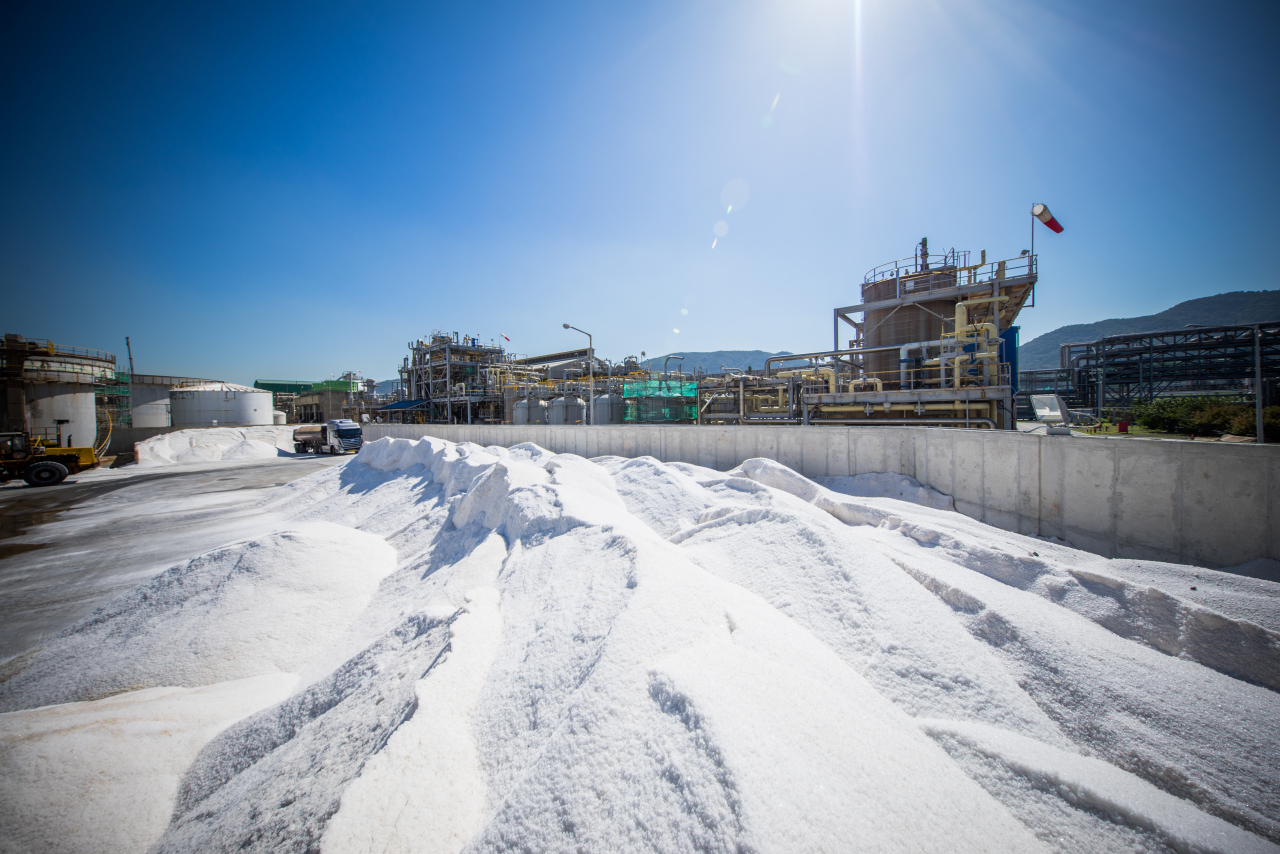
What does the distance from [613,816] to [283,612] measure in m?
5.62

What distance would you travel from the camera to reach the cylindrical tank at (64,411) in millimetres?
25906

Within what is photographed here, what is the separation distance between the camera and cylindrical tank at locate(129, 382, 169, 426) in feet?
115

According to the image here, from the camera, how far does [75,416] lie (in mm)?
27547

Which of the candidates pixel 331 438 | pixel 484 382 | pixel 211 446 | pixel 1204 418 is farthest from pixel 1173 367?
pixel 211 446

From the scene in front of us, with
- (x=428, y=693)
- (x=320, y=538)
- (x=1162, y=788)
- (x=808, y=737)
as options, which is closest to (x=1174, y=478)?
(x=1162, y=788)

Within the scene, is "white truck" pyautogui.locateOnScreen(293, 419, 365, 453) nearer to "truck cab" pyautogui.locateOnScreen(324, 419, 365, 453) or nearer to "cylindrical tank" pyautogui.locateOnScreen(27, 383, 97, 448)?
"truck cab" pyautogui.locateOnScreen(324, 419, 365, 453)

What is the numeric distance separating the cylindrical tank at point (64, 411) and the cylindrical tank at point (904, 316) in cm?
4248

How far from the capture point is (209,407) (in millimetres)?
36000

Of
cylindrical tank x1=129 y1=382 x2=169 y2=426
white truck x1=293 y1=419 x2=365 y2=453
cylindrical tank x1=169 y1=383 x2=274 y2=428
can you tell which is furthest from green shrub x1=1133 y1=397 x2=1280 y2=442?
cylindrical tank x1=129 y1=382 x2=169 y2=426

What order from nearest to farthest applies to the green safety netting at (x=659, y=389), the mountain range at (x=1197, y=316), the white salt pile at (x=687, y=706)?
the white salt pile at (x=687, y=706) < the green safety netting at (x=659, y=389) < the mountain range at (x=1197, y=316)

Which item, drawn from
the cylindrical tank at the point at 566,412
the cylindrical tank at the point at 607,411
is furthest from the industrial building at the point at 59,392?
the cylindrical tank at the point at 607,411

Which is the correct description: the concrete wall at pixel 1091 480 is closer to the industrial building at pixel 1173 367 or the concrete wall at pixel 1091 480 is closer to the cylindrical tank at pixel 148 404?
the industrial building at pixel 1173 367

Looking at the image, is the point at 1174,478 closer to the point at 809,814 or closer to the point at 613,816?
the point at 809,814

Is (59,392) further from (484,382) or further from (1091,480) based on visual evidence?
(1091,480)
